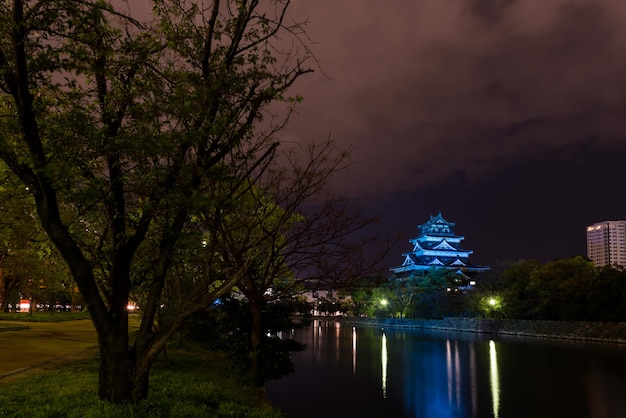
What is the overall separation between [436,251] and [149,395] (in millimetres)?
113876

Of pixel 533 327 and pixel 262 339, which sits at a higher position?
pixel 533 327

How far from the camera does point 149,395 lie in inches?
436

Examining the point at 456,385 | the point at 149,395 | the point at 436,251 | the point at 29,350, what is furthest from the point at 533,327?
the point at 436,251

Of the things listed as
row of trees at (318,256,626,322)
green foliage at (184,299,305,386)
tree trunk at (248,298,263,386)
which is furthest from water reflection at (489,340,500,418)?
row of trees at (318,256,626,322)

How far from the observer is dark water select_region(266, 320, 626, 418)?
62.3 ft

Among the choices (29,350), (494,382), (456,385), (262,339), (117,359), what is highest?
(262,339)

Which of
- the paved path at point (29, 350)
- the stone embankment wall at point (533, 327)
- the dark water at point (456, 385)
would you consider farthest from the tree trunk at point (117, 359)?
the stone embankment wall at point (533, 327)

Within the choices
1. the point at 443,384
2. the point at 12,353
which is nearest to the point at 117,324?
the point at 12,353

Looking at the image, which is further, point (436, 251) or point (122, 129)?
point (436, 251)

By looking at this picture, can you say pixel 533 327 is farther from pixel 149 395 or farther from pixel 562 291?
pixel 149 395

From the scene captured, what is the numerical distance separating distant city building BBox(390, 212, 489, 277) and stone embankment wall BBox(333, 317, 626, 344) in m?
34.1

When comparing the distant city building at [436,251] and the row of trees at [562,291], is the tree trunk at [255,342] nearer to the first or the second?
the row of trees at [562,291]

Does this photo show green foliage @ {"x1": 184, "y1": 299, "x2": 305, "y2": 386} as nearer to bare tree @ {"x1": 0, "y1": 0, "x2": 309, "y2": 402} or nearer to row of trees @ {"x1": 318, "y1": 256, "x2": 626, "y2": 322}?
bare tree @ {"x1": 0, "y1": 0, "x2": 309, "y2": 402}

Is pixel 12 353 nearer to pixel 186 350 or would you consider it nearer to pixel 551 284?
pixel 186 350
